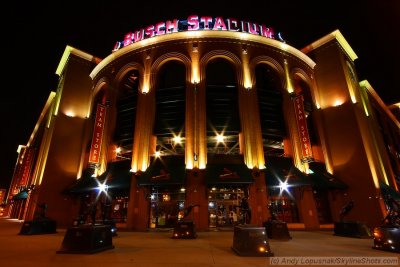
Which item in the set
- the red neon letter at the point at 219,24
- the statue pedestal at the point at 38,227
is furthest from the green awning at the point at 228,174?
the red neon letter at the point at 219,24

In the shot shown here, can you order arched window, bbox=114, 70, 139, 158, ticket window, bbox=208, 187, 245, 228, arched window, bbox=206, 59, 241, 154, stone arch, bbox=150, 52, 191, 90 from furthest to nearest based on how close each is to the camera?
stone arch, bbox=150, 52, 191, 90
arched window, bbox=114, 70, 139, 158
arched window, bbox=206, 59, 241, 154
ticket window, bbox=208, 187, 245, 228

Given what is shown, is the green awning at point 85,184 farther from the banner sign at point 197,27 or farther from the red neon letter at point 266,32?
the red neon letter at point 266,32

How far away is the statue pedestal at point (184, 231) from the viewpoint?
14.5 meters

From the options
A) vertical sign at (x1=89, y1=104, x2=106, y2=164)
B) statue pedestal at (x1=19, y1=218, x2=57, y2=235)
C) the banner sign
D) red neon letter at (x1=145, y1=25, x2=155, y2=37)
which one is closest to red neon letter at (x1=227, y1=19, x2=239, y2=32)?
the banner sign

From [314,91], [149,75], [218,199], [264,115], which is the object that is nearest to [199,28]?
[149,75]

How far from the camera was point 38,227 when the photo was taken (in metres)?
16.7

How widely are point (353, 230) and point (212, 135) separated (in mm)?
13228

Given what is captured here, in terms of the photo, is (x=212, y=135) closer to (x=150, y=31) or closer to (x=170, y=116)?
(x=170, y=116)

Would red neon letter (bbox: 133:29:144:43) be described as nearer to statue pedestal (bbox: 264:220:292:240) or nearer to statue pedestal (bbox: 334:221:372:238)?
statue pedestal (bbox: 264:220:292:240)

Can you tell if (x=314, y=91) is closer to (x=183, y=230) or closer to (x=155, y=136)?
(x=155, y=136)

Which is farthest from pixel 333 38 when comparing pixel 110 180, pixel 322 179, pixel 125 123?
pixel 110 180

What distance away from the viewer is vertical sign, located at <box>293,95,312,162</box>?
73.7 ft

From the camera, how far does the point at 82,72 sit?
30234 millimetres

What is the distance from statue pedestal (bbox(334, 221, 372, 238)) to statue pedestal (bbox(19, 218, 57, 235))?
20.5 meters
